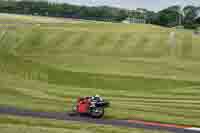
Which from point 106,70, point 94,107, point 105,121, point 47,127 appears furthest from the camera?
point 106,70

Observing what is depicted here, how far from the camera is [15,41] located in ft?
201

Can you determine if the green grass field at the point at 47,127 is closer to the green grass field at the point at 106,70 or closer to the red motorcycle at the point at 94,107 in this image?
the red motorcycle at the point at 94,107

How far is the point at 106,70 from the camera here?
49.3 m

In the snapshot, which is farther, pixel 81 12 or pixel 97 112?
pixel 81 12

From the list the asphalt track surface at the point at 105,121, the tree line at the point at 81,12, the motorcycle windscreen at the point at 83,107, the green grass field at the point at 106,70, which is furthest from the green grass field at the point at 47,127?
the tree line at the point at 81,12

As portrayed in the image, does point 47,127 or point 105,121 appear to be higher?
point 47,127

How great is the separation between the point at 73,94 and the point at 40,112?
8823mm

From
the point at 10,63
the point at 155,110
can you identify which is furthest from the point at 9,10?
the point at 155,110

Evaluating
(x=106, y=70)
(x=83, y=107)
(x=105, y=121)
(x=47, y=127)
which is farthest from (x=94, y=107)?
(x=106, y=70)

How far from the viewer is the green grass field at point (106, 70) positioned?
107 ft

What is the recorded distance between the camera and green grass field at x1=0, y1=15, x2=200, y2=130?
107 ft

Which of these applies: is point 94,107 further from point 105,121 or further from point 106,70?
point 106,70

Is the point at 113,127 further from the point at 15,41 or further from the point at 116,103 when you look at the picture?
the point at 15,41

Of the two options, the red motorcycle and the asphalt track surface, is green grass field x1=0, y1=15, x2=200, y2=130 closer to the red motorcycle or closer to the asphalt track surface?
the red motorcycle
